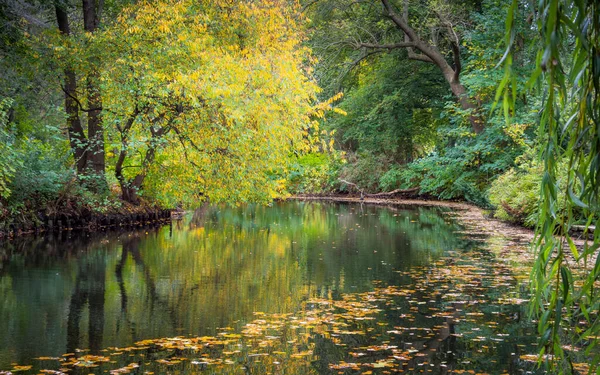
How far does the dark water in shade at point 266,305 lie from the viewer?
680 centimetres

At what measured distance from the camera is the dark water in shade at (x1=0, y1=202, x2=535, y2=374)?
268 inches

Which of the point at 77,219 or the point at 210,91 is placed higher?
the point at 210,91

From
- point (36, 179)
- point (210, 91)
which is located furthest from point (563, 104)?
point (36, 179)

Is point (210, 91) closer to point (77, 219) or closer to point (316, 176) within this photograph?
point (77, 219)

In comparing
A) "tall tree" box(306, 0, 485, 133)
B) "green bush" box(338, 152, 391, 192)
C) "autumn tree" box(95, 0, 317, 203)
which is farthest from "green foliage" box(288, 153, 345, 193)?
"autumn tree" box(95, 0, 317, 203)

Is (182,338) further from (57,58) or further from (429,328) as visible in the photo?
(57,58)

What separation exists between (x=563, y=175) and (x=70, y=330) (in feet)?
44.0

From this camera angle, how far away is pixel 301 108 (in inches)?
701

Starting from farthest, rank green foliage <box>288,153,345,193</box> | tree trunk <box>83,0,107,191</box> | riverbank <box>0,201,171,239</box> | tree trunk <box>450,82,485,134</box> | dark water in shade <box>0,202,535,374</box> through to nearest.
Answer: green foliage <box>288,153,345,193</box>
tree trunk <box>450,82,485,134</box>
tree trunk <box>83,0,107,191</box>
riverbank <box>0,201,171,239</box>
dark water in shade <box>0,202,535,374</box>

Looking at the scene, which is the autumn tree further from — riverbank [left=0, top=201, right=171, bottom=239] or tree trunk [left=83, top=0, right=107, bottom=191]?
riverbank [left=0, top=201, right=171, bottom=239]

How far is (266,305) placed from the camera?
9.66 meters

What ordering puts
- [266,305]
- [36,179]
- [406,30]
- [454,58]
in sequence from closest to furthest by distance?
[266,305]
[36,179]
[406,30]
[454,58]

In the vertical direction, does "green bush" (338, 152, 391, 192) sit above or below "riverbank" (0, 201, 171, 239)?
above

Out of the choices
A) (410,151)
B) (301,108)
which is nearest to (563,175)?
(301,108)
